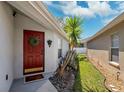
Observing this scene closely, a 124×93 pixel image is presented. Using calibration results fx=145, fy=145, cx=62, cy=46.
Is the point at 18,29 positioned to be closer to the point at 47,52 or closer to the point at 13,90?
the point at 47,52

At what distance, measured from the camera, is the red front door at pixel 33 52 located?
20.6 feet

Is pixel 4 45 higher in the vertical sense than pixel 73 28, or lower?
lower

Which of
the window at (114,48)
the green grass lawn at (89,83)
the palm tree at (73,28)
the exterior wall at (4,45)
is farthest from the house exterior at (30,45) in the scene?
the palm tree at (73,28)

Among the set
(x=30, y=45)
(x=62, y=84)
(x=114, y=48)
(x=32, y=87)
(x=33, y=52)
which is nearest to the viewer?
(x=32, y=87)

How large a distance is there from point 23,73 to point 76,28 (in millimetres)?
11241

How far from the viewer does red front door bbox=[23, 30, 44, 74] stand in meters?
6.29

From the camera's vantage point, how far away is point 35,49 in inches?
262

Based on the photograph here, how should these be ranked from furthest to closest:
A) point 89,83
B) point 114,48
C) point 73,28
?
1. point 73,28
2. point 114,48
3. point 89,83

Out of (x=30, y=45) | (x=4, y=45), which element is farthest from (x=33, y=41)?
(x=4, y=45)

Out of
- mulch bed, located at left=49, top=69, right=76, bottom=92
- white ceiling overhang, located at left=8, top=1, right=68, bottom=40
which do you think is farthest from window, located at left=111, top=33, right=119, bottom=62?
white ceiling overhang, located at left=8, top=1, right=68, bottom=40

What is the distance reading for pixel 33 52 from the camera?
6570 mm

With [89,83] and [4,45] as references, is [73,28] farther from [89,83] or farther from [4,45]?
[4,45]

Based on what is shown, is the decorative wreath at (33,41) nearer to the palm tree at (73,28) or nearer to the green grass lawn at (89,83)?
the green grass lawn at (89,83)

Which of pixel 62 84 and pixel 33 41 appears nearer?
pixel 62 84
